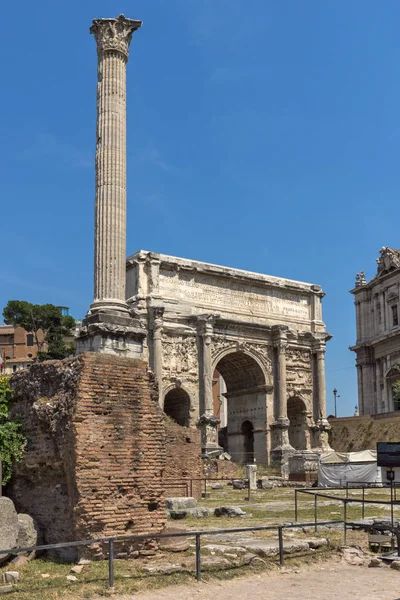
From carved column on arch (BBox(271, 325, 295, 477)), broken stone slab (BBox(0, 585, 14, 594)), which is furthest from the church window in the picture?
broken stone slab (BBox(0, 585, 14, 594))

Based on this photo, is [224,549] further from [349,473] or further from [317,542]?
[349,473]

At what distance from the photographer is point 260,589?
30.0 feet

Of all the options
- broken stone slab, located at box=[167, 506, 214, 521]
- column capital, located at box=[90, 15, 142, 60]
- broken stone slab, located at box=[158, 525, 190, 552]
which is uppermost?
column capital, located at box=[90, 15, 142, 60]

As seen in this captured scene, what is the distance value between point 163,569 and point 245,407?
35.3 m

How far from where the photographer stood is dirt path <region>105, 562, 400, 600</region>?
8742mm

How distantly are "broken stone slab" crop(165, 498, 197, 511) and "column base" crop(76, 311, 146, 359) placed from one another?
617 cm

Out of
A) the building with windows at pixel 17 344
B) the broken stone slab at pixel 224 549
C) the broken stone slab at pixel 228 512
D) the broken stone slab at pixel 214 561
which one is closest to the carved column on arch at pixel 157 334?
the broken stone slab at pixel 228 512

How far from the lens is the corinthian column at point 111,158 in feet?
43.7

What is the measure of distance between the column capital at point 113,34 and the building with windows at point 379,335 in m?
45.1

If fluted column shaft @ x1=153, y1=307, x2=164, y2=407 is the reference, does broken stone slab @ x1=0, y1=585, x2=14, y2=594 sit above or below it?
below

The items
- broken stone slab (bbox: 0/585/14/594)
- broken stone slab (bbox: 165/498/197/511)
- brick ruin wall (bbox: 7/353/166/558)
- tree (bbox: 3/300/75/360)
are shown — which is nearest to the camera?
broken stone slab (bbox: 0/585/14/594)

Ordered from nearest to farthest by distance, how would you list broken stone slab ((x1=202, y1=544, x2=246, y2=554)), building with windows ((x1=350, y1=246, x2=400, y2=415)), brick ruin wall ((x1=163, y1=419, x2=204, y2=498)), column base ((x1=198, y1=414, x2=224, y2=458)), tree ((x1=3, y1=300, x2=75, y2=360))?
broken stone slab ((x1=202, y1=544, x2=246, y2=554)), brick ruin wall ((x1=163, y1=419, x2=204, y2=498)), column base ((x1=198, y1=414, x2=224, y2=458)), building with windows ((x1=350, y1=246, x2=400, y2=415)), tree ((x1=3, y1=300, x2=75, y2=360))

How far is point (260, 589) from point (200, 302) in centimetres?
3167

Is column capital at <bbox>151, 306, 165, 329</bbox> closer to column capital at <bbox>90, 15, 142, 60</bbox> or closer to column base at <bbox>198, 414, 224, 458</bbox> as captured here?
column base at <bbox>198, 414, 224, 458</bbox>
